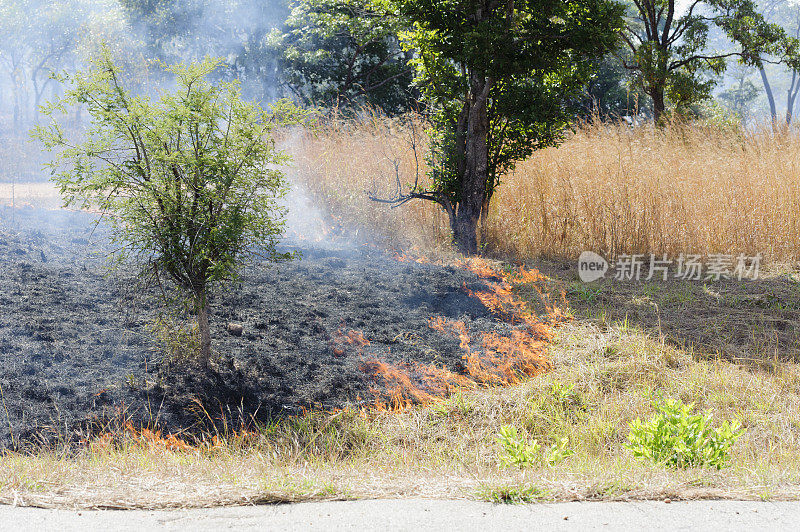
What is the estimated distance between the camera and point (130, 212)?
10.2 ft

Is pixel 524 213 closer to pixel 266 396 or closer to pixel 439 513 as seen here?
pixel 266 396

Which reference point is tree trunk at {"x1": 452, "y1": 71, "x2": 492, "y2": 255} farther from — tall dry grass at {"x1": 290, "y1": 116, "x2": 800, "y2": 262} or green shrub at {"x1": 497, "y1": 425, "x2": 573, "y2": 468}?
green shrub at {"x1": 497, "y1": 425, "x2": 573, "y2": 468}

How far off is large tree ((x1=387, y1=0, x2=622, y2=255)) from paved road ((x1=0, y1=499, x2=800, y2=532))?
4.45m

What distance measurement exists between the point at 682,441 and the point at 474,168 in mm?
4238

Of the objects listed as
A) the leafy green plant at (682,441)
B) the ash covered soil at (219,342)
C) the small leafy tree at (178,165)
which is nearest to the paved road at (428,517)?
the leafy green plant at (682,441)

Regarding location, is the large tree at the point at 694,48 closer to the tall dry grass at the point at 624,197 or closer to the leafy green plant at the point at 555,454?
the tall dry grass at the point at 624,197

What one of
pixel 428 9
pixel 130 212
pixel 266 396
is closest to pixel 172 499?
pixel 266 396

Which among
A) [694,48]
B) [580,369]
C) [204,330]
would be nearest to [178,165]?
[204,330]

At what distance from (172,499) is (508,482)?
1182 mm

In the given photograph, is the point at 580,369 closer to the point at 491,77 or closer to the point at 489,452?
the point at 489,452

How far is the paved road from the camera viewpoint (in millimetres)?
1939

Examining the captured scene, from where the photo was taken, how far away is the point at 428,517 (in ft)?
6.50

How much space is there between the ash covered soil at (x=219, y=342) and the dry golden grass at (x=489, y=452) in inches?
10.5

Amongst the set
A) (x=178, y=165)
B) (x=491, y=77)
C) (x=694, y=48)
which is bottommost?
(x=178, y=165)
